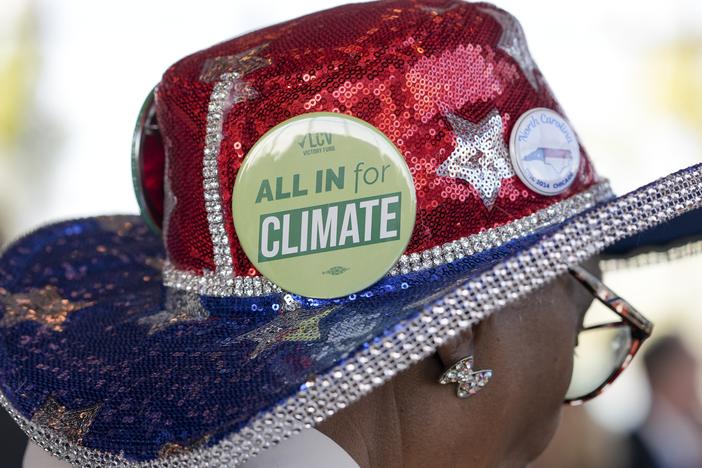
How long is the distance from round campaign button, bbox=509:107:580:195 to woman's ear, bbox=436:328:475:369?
15 cm

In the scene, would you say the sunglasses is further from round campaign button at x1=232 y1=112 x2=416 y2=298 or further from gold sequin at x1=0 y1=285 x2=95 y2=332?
gold sequin at x1=0 y1=285 x2=95 y2=332

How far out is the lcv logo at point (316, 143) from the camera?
2.65 ft

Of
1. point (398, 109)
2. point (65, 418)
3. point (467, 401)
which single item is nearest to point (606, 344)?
point (467, 401)

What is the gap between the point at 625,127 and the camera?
15.8ft

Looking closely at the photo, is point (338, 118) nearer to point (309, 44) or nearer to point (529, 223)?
point (309, 44)

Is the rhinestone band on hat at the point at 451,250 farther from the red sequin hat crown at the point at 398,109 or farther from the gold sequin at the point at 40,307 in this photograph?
the gold sequin at the point at 40,307

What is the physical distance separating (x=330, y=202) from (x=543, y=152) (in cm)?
21

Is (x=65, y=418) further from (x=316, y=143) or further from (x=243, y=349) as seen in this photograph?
(x=316, y=143)

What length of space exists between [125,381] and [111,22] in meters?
4.54

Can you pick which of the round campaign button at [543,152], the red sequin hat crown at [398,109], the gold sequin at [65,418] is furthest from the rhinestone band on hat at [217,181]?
the round campaign button at [543,152]

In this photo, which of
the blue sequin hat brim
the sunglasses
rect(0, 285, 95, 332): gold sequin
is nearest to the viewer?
the blue sequin hat brim

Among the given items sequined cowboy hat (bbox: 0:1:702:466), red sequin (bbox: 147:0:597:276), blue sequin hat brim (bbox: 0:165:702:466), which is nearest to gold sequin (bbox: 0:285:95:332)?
blue sequin hat brim (bbox: 0:165:702:466)

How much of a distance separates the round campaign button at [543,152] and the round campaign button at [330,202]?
121 mm

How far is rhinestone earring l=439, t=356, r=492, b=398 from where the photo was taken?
0.82 metres
